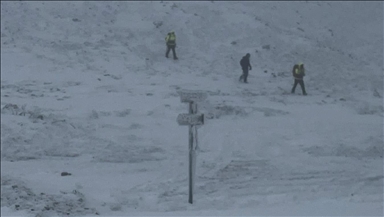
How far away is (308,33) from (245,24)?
10.5 ft

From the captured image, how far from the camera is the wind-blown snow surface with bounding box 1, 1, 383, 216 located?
9891 millimetres

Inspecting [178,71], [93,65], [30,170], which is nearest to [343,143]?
[30,170]

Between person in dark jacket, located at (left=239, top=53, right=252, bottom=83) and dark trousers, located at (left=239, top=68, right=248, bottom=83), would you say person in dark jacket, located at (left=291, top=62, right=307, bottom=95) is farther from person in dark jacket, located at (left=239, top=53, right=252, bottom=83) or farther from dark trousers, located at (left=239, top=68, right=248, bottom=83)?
dark trousers, located at (left=239, top=68, right=248, bottom=83)

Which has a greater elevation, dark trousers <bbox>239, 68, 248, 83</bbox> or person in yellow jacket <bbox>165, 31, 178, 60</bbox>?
person in yellow jacket <bbox>165, 31, 178, 60</bbox>

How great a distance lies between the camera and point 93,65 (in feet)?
65.6

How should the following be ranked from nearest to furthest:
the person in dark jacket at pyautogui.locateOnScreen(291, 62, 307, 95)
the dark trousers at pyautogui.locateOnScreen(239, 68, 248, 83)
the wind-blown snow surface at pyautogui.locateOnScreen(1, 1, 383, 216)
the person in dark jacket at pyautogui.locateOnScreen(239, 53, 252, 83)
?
the wind-blown snow surface at pyautogui.locateOnScreen(1, 1, 383, 216) < the person in dark jacket at pyautogui.locateOnScreen(291, 62, 307, 95) < the person in dark jacket at pyautogui.locateOnScreen(239, 53, 252, 83) < the dark trousers at pyautogui.locateOnScreen(239, 68, 248, 83)

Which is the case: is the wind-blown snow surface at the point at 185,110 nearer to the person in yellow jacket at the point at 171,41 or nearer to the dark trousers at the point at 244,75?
the dark trousers at the point at 244,75

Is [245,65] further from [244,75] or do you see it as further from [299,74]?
[299,74]

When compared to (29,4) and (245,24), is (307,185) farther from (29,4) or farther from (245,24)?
(29,4)

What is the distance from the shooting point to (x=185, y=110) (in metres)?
15.1

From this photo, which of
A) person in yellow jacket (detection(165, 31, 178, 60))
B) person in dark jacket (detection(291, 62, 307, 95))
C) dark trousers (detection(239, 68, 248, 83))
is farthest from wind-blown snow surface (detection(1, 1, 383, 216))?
person in yellow jacket (detection(165, 31, 178, 60))

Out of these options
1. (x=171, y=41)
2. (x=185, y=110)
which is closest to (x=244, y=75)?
(x=171, y=41)

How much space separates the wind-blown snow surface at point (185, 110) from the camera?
9.89m

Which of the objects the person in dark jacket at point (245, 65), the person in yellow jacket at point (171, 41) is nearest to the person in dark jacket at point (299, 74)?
the person in dark jacket at point (245, 65)
